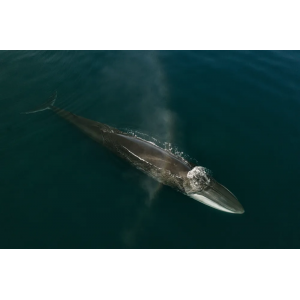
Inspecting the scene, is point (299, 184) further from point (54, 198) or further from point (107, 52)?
point (107, 52)

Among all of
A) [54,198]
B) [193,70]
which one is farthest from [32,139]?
[193,70]

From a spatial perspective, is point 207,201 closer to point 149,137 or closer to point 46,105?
point 149,137

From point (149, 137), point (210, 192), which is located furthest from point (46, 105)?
point (210, 192)

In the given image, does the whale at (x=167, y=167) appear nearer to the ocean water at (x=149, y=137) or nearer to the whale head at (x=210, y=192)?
the whale head at (x=210, y=192)

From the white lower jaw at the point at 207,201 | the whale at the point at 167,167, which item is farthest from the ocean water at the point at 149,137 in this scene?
the whale at the point at 167,167

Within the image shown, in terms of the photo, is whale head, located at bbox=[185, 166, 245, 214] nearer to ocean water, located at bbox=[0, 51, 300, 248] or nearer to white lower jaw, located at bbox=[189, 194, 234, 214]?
white lower jaw, located at bbox=[189, 194, 234, 214]

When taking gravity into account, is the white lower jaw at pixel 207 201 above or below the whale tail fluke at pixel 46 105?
below
